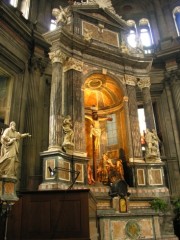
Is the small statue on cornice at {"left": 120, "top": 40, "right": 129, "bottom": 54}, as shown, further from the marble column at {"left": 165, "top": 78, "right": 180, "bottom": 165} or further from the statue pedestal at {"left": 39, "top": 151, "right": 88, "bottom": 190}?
the statue pedestal at {"left": 39, "top": 151, "right": 88, "bottom": 190}

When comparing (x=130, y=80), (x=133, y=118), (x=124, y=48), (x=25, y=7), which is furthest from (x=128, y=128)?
(x=25, y=7)

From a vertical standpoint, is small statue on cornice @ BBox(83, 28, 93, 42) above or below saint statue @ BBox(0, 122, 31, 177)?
above

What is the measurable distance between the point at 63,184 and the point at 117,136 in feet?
16.4

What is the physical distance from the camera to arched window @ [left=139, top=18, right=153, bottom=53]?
18.6m

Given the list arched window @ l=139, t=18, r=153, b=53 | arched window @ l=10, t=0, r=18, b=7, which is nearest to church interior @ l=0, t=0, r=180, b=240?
arched window @ l=139, t=18, r=153, b=53

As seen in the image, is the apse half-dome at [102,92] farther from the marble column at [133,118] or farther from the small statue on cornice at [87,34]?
the small statue on cornice at [87,34]

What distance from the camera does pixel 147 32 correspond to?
1928 cm

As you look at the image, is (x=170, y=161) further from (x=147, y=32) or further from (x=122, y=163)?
(x=147, y=32)

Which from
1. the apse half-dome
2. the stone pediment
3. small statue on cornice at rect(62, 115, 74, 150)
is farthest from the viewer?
the stone pediment

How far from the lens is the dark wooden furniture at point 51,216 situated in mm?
6996

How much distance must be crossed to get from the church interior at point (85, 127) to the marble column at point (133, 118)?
2.0 inches

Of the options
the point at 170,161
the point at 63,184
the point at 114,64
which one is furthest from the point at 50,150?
the point at 170,161

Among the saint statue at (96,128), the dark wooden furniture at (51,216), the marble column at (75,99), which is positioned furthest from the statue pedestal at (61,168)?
the saint statue at (96,128)

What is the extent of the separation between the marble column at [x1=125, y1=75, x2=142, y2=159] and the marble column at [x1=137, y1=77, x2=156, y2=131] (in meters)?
0.50
